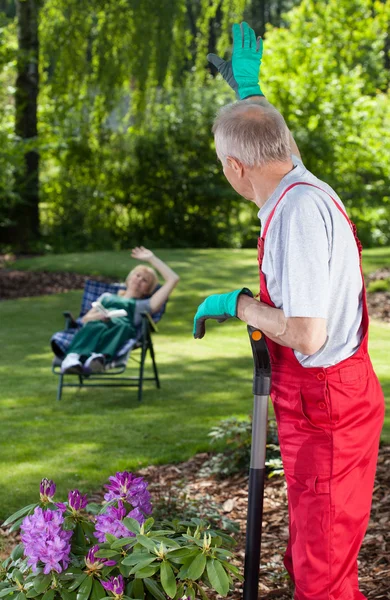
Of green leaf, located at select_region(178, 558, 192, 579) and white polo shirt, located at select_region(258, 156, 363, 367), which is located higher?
white polo shirt, located at select_region(258, 156, 363, 367)

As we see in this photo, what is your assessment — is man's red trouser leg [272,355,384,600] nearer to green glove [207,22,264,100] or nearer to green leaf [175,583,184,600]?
green leaf [175,583,184,600]

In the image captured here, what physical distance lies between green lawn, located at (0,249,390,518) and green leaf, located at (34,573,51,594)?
2007mm

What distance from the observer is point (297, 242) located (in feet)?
6.74

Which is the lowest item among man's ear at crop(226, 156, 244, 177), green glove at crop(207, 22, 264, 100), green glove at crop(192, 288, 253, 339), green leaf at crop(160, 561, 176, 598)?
green leaf at crop(160, 561, 176, 598)

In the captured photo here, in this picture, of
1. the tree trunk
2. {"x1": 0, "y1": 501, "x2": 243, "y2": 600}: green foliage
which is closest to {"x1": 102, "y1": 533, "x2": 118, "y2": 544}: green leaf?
{"x1": 0, "y1": 501, "x2": 243, "y2": 600}: green foliage

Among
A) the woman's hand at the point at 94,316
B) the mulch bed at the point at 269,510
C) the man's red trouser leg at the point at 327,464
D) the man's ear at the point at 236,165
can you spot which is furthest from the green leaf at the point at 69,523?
the woman's hand at the point at 94,316

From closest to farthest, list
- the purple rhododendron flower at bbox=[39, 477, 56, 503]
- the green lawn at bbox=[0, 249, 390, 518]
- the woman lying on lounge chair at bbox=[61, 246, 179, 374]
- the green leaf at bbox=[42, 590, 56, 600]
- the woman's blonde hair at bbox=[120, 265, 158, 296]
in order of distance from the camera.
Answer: the green leaf at bbox=[42, 590, 56, 600] → the purple rhododendron flower at bbox=[39, 477, 56, 503] → the green lawn at bbox=[0, 249, 390, 518] → the woman lying on lounge chair at bbox=[61, 246, 179, 374] → the woman's blonde hair at bbox=[120, 265, 158, 296]

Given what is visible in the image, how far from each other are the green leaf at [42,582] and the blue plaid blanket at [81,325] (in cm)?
443

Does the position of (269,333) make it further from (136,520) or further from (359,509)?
(136,520)

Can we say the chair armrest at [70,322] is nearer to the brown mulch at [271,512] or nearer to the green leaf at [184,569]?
→ the brown mulch at [271,512]

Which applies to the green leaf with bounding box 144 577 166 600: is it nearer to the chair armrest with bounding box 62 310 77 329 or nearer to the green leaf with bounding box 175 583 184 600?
the green leaf with bounding box 175 583 184 600

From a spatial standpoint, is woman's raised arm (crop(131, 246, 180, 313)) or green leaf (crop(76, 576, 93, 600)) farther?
woman's raised arm (crop(131, 246, 180, 313))

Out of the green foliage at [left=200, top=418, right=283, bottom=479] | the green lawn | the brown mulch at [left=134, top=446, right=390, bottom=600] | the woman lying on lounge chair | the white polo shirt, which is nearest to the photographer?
the white polo shirt

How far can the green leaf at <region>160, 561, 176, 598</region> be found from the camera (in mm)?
2195
